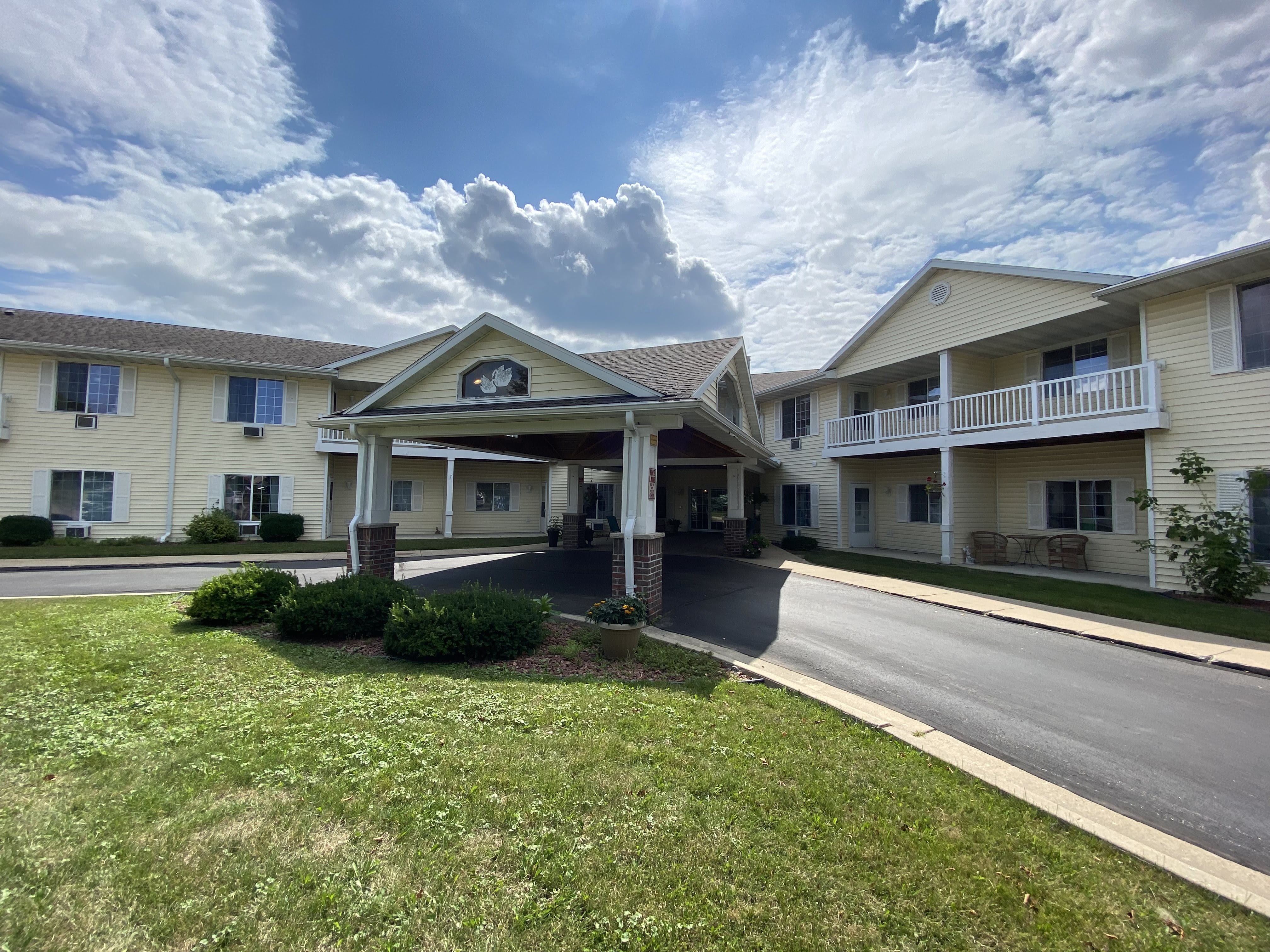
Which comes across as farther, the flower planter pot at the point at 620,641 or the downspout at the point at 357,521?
the downspout at the point at 357,521

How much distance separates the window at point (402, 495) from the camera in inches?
929

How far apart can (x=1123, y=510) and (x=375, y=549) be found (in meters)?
17.6

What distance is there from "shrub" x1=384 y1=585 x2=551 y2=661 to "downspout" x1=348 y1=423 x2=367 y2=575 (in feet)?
14.4

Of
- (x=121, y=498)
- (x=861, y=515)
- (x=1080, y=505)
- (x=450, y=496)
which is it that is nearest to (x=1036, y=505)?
(x=1080, y=505)

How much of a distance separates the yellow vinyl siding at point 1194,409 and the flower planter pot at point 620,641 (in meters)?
12.0

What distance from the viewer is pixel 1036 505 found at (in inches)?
631

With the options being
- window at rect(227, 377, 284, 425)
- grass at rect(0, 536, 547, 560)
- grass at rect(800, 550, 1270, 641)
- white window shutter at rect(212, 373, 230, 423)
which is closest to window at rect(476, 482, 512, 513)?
grass at rect(0, 536, 547, 560)

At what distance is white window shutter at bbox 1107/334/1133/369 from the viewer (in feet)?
45.9

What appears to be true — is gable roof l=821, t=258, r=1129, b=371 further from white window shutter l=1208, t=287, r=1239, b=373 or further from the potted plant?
the potted plant

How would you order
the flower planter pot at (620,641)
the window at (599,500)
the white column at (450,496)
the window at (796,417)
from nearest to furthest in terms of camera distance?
the flower planter pot at (620,641) → the window at (796,417) → the white column at (450,496) → the window at (599,500)

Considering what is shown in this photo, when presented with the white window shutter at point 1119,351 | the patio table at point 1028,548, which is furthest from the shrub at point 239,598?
the white window shutter at point 1119,351

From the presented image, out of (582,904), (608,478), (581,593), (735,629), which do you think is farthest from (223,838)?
(608,478)

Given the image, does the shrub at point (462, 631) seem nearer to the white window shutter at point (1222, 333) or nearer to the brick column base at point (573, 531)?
the brick column base at point (573, 531)

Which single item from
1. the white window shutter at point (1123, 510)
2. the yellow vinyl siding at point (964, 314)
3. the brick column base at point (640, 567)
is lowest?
the brick column base at point (640, 567)
